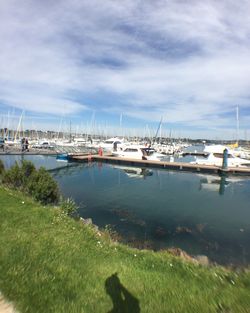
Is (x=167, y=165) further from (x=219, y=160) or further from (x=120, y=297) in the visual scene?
(x=120, y=297)

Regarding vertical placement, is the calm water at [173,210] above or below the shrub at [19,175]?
below

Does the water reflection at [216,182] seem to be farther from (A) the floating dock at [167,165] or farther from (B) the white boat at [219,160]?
(B) the white boat at [219,160]

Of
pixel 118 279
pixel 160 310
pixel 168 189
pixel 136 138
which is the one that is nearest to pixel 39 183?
Answer: pixel 118 279

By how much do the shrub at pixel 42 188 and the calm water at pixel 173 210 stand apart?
2845 mm

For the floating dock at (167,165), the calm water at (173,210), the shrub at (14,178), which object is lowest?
the calm water at (173,210)

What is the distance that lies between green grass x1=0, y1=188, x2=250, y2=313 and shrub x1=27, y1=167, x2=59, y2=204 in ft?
20.2

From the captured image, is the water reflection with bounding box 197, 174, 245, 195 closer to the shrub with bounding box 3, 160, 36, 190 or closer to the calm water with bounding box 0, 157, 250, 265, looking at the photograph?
the calm water with bounding box 0, 157, 250, 265

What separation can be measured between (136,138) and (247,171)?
8472 cm

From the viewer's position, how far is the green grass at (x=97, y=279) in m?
5.06

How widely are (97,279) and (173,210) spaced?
47.7 ft

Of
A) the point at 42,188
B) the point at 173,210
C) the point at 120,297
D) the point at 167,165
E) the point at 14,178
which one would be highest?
the point at 14,178

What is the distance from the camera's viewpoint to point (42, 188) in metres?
14.9

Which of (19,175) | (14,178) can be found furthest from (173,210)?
(14,178)

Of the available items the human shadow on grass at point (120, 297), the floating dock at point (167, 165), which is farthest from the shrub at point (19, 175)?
the floating dock at point (167, 165)
